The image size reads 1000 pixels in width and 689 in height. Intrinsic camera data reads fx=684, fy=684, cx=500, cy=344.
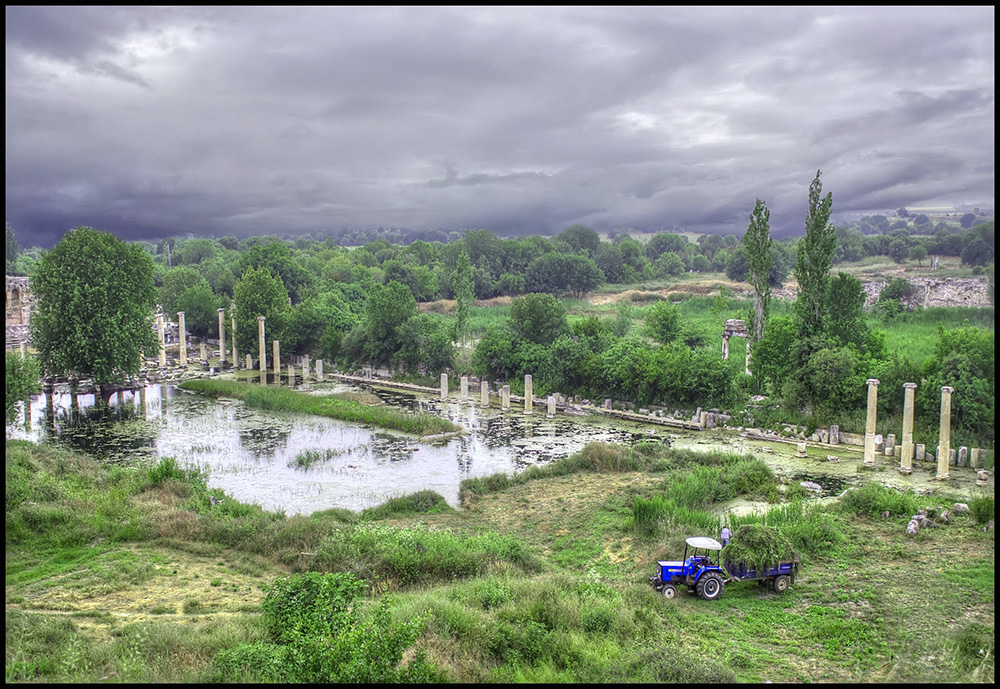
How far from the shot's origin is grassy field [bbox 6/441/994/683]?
27.9ft

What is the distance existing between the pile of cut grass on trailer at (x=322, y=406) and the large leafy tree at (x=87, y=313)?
3992 mm

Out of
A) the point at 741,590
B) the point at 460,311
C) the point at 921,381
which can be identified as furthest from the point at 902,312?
the point at 741,590

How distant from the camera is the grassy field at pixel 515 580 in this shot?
334 inches

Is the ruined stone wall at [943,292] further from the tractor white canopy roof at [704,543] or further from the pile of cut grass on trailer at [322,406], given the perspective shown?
the tractor white canopy roof at [704,543]

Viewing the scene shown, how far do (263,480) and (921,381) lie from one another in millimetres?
20687

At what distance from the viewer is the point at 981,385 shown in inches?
789

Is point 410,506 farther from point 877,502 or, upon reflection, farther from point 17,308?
point 17,308

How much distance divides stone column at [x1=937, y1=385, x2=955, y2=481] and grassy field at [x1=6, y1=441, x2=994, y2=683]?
1581 millimetres

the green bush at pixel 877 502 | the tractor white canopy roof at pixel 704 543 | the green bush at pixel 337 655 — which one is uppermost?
the green bush at pixel 337 655

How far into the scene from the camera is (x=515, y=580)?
429 inches

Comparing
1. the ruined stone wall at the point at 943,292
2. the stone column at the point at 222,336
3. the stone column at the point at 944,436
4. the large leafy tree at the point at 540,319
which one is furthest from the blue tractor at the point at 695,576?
the stone column at the point at 222,336

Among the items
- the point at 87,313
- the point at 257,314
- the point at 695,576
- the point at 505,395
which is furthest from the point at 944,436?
the point at 257,314

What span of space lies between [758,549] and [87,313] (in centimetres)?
2916

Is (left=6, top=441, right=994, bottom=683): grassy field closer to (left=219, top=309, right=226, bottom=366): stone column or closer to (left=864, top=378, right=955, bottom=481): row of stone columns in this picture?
(left=864, top=378, right=955, bottom=481): row of stone columns
